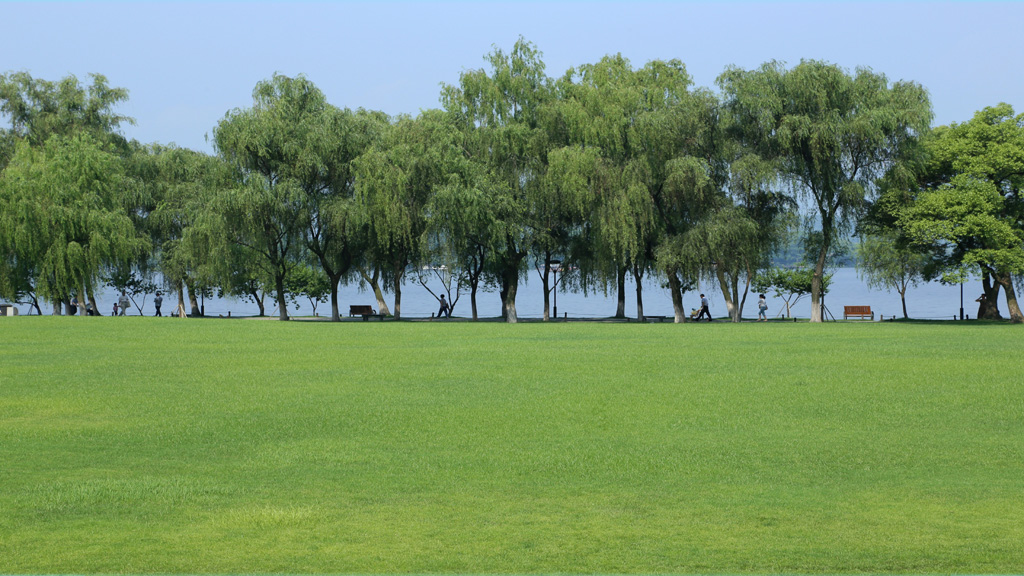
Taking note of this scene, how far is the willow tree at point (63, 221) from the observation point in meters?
45.7

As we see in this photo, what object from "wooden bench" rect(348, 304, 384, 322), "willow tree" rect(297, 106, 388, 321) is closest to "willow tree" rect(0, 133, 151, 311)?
"willow tree" rect(297, 106, 388, 321)

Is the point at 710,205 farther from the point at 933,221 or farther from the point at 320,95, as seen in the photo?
the point at 320,95

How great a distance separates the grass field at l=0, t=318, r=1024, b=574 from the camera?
696cm

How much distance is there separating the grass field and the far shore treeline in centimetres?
2447

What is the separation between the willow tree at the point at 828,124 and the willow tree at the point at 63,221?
31289 mm

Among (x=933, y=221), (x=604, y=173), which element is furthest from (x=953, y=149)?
(x=604, y=173)

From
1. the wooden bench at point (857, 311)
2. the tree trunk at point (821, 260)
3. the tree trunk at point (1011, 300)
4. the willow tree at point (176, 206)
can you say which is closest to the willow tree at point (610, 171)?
the tree trunk at point (821, 260)

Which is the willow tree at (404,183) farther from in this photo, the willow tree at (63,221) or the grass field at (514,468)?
the grass field at (514,468)

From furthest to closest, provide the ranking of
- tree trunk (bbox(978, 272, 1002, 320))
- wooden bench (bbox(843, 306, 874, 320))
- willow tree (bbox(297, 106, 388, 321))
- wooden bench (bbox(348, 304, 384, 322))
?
wooden bench (bbox(348, 304, 384, 322))
wooden bench (bbox(843, 306, 874, 320))
tree trunk (bbox(978, 272, 1002, 320))
willow tree (bbox(297, 106, 388, 321))

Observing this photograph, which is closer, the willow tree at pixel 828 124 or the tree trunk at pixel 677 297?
the willow tree at pixel 828 124

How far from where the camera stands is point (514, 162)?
48375 mm

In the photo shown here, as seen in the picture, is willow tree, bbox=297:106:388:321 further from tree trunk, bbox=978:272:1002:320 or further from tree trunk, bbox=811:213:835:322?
tree trunk, bbox=978:272:1002:320

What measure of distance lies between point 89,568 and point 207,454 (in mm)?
4346

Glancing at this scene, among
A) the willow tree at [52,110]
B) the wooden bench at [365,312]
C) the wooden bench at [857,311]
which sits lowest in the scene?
the wooden bench at [857,311]
